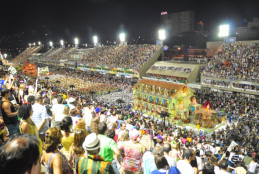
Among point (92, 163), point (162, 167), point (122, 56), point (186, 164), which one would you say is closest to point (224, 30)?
point (122, 56)

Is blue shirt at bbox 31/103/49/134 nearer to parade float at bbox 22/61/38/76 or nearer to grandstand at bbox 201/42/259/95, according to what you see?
grandstand at bbox 201/42/259/95

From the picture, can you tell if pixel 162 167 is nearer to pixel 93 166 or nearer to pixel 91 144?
pixel 93 166

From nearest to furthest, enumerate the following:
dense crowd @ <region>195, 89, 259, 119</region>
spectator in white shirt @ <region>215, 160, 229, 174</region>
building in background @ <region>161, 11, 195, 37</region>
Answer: spectator in white shirt @ <region>215, 160, 229, 174</region> → dense crowd @ <region>195, 89, 259, 119</region> → building in background @ <region>161, 11, 195, 37</region>

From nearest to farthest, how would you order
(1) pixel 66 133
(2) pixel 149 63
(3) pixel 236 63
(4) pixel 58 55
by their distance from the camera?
(1) pixel 66 133
(3) pixel 236 63
(2) pixel 149 63
(4) pixel 58 55

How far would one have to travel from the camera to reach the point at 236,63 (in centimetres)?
3319

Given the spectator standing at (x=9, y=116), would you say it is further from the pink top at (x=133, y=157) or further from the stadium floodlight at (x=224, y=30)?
the stadium floodlight at (x=224, y=30)

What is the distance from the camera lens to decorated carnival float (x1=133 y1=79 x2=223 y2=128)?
23875 millimetres

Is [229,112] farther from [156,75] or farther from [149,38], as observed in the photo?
[149,38]

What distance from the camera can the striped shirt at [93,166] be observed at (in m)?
3.47

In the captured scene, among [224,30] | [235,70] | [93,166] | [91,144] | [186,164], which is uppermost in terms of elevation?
[224,30]

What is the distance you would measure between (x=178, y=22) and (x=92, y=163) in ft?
496

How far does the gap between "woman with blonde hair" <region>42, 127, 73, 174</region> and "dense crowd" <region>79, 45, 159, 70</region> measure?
150ft

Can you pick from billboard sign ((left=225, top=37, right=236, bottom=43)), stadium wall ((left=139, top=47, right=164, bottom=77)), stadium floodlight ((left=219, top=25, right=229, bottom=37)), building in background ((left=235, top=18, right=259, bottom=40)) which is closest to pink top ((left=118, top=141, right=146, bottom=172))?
billboard sign ((left=225, top=37, right=236, bottom=43))

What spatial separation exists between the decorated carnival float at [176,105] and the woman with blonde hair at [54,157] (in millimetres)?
20302
